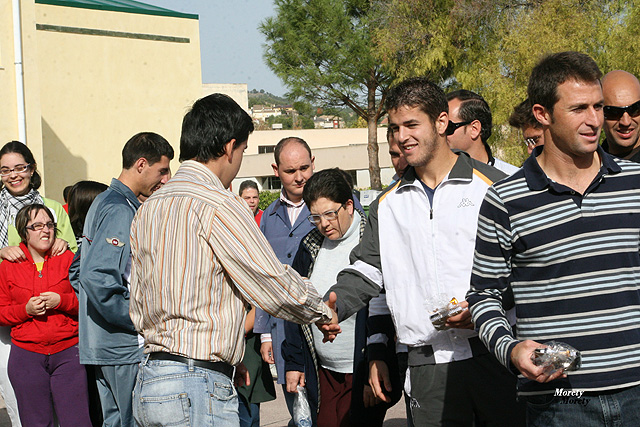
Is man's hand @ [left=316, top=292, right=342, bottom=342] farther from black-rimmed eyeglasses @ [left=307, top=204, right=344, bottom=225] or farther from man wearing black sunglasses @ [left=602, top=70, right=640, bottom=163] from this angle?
man wearing black sunglasses @ [left=602, top=70, right=640, bottom=163]

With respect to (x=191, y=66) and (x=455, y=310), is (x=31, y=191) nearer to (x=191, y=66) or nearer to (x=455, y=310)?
(x=455, y=310)

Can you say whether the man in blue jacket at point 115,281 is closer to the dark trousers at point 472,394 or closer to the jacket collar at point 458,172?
the jacket collar at point 458,172

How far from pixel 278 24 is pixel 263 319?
1361 inches

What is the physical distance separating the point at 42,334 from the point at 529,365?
427cm

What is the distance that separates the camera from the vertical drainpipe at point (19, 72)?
1580 centimetres

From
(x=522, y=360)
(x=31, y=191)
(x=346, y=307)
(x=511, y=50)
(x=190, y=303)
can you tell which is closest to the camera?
(x=522, y=360)

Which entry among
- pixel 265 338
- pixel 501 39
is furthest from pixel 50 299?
pixel 501 39

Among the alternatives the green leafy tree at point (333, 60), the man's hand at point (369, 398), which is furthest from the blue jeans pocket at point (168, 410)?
the green leafy tree at point (333, 60)

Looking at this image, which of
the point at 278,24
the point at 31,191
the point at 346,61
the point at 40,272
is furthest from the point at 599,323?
the point at 278,24

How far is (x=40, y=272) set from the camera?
6.01 meters

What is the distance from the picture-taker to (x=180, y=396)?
331 centimetres

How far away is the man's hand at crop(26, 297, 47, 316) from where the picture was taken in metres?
5.73

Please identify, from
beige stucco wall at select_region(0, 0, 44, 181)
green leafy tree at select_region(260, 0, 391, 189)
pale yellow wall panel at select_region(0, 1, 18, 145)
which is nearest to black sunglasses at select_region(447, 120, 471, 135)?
beige stucco wall at select_region(0, 0, 44, 181)

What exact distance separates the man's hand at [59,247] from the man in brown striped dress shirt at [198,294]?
9.52 feet
